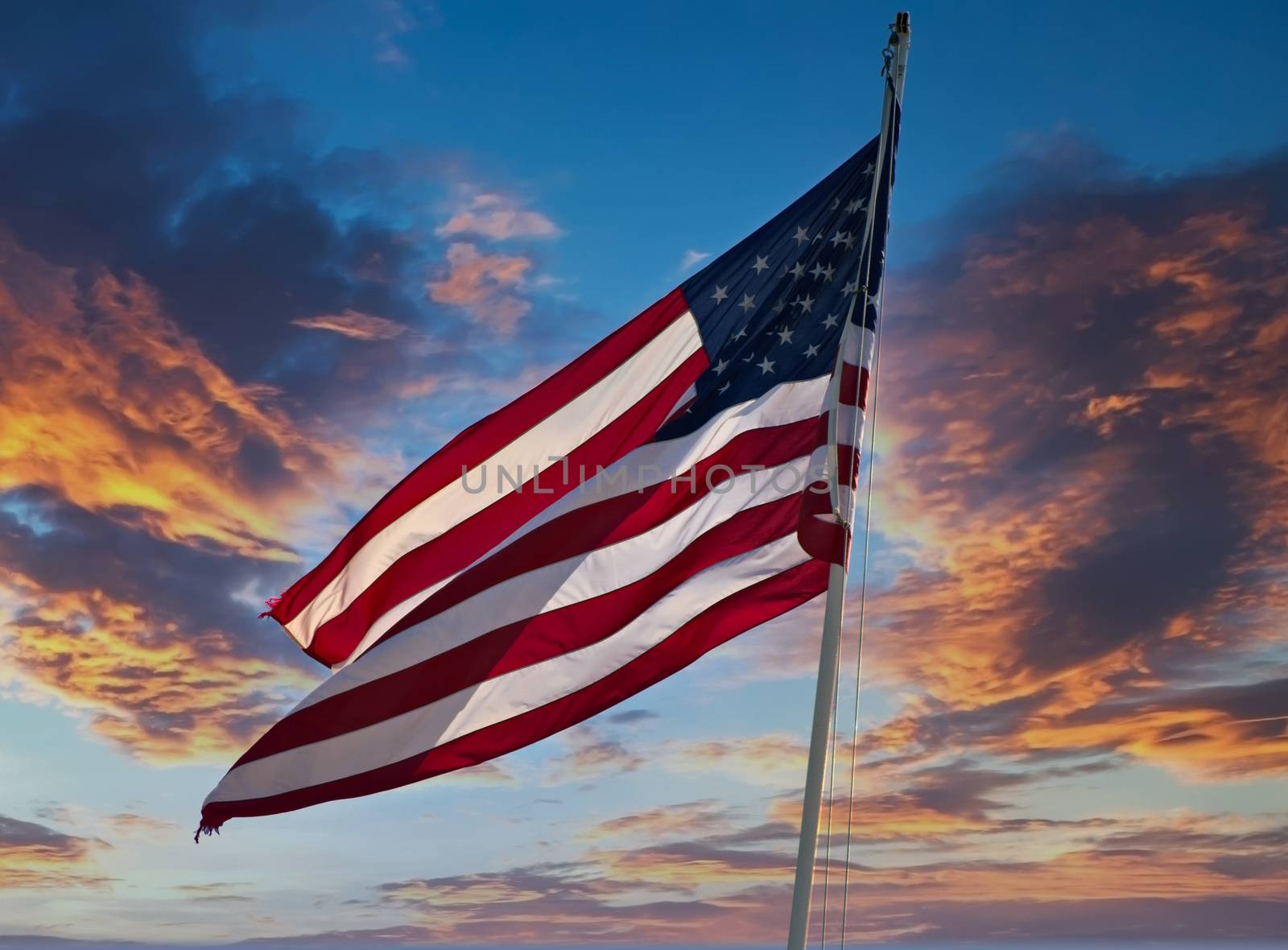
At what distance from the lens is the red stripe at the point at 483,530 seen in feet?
45.6

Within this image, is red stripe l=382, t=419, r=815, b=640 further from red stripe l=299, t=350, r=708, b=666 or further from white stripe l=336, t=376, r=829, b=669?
red stripe l=299, t=350, r=708, b=666

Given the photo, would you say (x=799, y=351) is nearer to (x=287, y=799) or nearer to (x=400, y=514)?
(x=400, y=514)

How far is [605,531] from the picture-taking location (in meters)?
13.2

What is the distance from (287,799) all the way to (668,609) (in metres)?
4.21

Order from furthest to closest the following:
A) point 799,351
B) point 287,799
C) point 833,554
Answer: point 799,351 < point 287,799 < point 833,554

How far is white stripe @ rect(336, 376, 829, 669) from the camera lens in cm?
1321

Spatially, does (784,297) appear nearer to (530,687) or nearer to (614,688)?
(614,688)

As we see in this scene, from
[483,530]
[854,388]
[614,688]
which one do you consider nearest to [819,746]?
[614,688]

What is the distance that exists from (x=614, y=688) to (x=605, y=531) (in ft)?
5.32

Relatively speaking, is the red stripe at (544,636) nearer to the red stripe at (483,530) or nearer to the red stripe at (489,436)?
the red stripe at (483,530)

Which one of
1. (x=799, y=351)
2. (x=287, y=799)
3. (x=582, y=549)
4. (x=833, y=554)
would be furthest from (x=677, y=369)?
(x=287, y=799)

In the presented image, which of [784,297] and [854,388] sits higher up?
[784,297]

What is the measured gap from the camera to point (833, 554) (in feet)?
38.5

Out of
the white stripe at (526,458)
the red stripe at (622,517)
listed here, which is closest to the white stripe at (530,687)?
the red stripe at (622,517)
